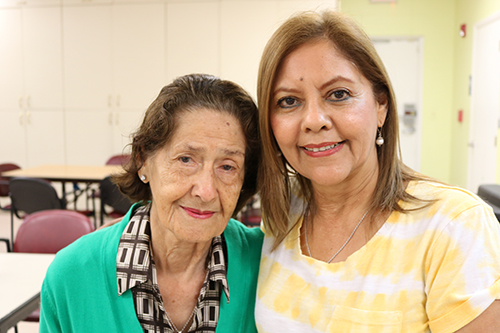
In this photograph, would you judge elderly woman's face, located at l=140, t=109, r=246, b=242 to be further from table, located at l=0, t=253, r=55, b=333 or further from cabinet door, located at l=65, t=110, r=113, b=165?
cabinet door, located at l=65, t=110, r=113, b=165

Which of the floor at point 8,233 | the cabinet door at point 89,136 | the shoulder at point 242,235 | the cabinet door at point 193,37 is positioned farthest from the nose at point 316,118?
the cabinet door at point 89,136

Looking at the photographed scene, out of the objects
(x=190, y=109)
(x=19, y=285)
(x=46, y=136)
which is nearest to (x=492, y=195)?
(x=190, y=109)

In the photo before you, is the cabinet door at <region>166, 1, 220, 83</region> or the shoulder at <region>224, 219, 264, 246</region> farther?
the cabinet door at <region>166, 1, 220, 83</region>

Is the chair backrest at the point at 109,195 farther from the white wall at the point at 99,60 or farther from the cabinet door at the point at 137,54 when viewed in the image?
the cabinet door at the point at 137,54

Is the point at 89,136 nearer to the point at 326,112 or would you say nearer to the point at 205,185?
the point at 205,185

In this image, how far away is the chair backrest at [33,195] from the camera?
404 cm

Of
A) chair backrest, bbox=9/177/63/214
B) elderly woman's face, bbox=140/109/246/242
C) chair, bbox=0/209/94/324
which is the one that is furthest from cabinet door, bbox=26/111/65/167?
elderly woman's face, bbox=140/109/246/242

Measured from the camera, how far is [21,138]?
7.02 m

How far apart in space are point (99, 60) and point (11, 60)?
1.49 meters

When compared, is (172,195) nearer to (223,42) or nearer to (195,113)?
(195,113)

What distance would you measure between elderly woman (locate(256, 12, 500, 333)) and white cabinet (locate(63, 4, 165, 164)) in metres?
5.71

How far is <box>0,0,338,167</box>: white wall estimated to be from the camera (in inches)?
254

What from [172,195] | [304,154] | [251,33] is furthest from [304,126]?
[251,33]

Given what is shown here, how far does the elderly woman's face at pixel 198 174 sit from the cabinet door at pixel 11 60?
679 cm
